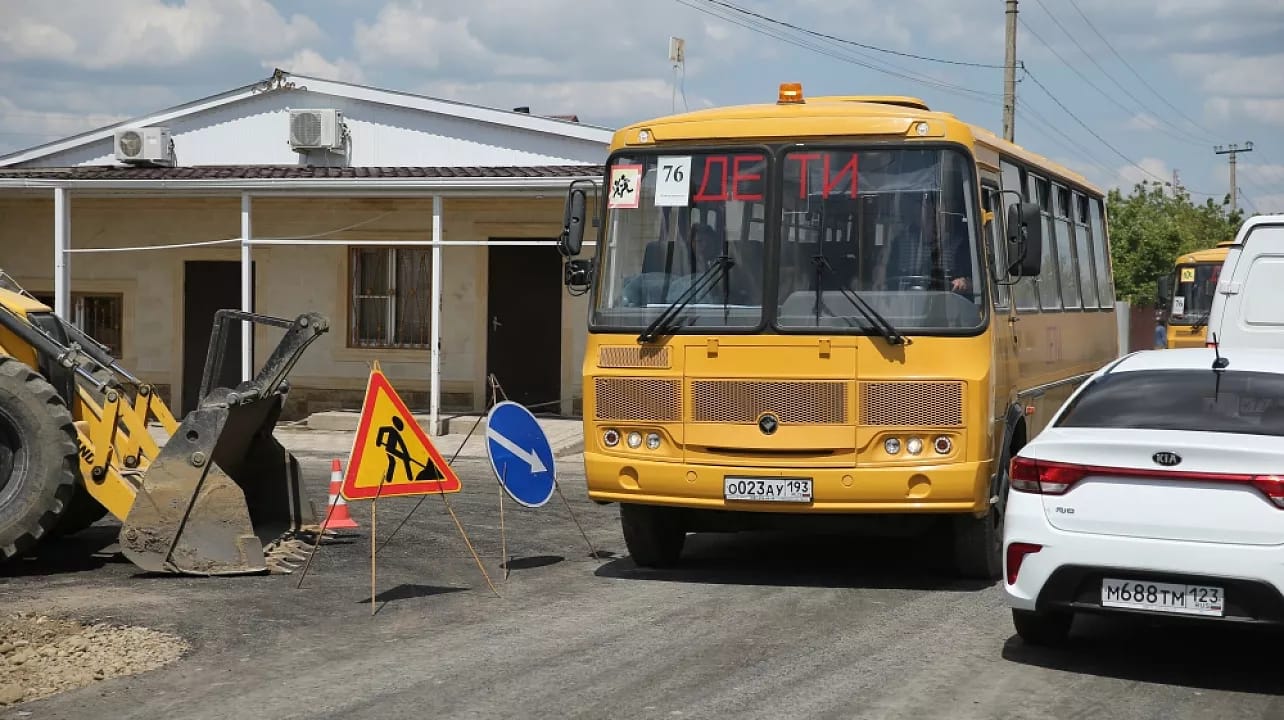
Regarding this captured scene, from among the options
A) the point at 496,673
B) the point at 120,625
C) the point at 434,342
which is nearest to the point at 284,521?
the point at 120,625

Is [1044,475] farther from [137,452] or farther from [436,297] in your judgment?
[436,297]

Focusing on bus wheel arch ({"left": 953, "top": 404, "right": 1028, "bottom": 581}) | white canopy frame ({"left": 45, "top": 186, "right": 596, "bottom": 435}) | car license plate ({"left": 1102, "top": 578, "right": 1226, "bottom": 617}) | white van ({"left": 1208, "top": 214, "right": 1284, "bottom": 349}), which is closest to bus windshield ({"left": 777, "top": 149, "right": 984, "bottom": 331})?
bus wheel arch ({"left": 953, "top": 404, "right": 1028, "bottom": 581})

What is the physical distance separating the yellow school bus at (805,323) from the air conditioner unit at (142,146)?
Result: 47.7 feet

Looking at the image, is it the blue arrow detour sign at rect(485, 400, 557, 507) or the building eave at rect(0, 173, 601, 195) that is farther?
the building eave at rect(0, 173, 601, 195)

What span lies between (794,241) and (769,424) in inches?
44.6

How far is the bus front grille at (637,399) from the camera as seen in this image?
9961 millimetres

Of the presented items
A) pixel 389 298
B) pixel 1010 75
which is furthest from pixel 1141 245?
pixel 389 298

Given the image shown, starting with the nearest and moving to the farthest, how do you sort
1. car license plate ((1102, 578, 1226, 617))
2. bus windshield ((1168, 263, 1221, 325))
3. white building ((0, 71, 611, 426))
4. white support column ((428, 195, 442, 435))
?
car license plate ((1102, 578, 1226, 617)) < white support column ((428, 195, 442, 435)) < white building ((0, 71, 611, 426)) < bus windshield ((1168, 263, 1221, 325))

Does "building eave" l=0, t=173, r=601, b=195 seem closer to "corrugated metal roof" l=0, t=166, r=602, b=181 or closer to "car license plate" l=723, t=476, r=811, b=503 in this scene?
"corrugated metal roof" l=0, t=166, r=602, b=181

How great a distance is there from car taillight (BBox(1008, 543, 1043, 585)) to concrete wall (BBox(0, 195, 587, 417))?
48.9 feet

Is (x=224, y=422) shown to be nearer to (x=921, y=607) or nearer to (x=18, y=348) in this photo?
(x=18, y=348)

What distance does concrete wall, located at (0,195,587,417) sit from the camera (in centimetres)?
2283

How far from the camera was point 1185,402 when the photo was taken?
7.87 m

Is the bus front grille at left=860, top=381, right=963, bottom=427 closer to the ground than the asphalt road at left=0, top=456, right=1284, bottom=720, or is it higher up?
higher up
